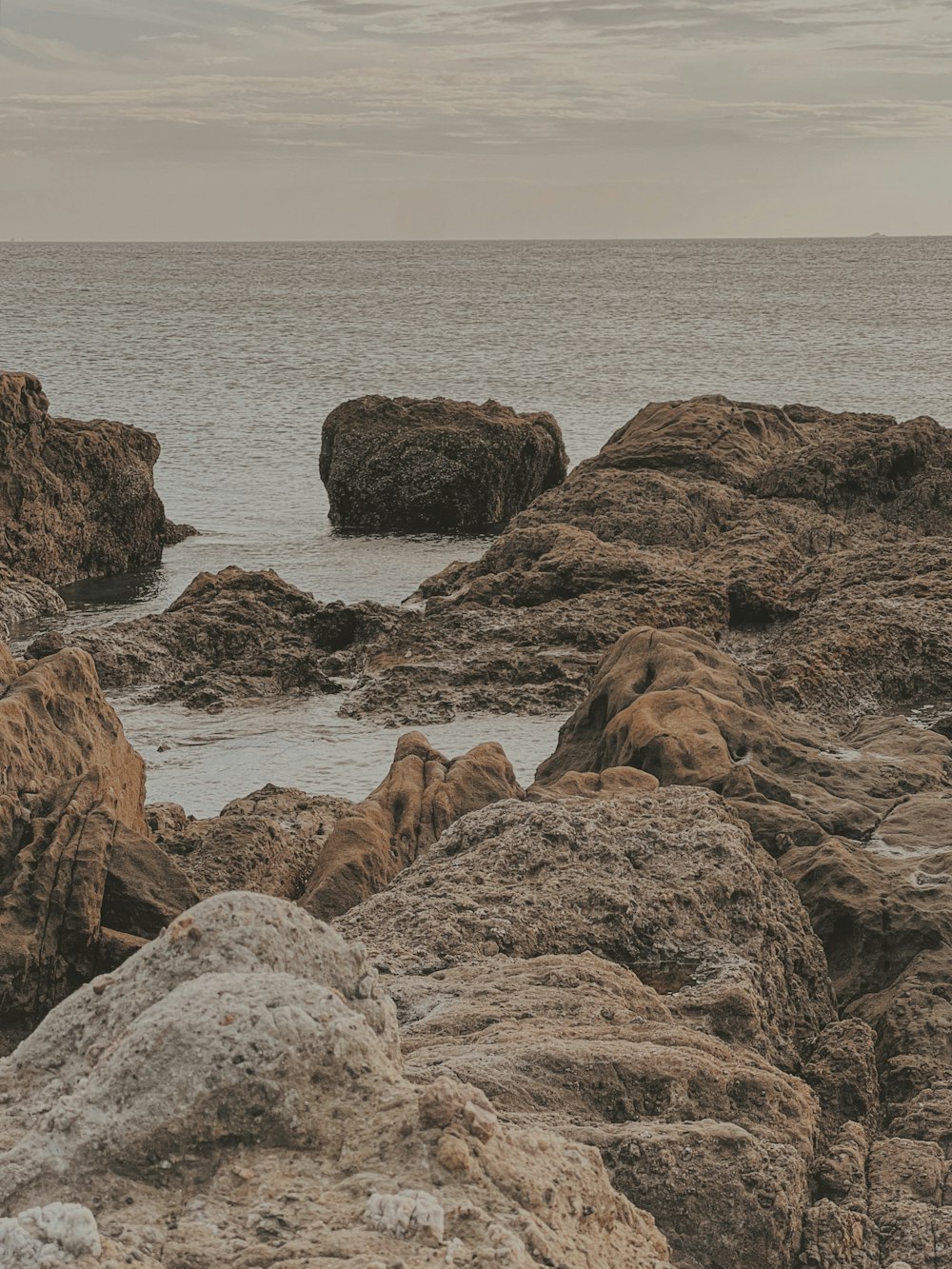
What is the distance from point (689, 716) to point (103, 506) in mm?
14465

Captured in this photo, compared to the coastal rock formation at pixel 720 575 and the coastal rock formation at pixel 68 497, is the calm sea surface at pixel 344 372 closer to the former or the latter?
the coastal rock formation at pixel 68 497

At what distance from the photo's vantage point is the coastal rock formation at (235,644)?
13977mm

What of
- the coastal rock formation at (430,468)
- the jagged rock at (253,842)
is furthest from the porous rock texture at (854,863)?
the coastal rock formation at (430,468)

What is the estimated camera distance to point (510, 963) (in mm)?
5141

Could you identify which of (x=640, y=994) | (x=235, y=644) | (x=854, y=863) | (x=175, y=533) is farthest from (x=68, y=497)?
(x=640, y=994)

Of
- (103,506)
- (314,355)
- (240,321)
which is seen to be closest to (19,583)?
(103,506)

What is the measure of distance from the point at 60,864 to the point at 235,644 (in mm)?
8374

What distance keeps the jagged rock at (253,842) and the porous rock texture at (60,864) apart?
2.34 feet

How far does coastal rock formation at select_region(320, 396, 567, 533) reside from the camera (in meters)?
24.5

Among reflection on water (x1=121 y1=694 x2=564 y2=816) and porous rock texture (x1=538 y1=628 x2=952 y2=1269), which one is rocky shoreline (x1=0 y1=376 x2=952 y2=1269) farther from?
reflection on water (x1=121 y1=694 x2=564 y2=816)

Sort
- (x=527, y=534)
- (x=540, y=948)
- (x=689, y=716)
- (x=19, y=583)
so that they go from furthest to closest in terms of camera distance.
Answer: (x=19, y=583) < (x=527, y=534) < (x=689, y=716) < (x=540, y=948)

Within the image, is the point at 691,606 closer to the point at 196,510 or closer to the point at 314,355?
the point at 196,510

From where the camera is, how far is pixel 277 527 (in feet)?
79.0

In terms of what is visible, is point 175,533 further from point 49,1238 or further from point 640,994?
point 49,1238
